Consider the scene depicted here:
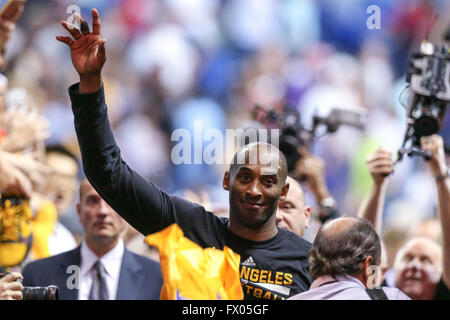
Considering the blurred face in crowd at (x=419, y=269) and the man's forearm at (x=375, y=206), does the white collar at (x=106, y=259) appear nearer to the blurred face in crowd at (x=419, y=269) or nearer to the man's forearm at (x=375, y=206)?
the man's forearm at (x=375, y=206)

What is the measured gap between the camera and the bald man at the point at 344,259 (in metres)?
2.07

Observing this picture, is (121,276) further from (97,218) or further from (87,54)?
(87,54)

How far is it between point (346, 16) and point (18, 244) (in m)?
3.45

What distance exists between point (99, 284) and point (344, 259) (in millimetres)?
1381

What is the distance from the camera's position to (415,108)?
3467 millimetres

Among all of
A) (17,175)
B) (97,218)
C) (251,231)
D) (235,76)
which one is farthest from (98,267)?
(235,76)

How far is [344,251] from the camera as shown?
2.12 m

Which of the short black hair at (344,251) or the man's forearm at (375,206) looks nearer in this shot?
the short black hair at (344,251)

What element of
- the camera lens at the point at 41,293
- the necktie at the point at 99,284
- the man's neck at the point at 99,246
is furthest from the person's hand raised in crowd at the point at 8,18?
the camera lens at the point at 41,293

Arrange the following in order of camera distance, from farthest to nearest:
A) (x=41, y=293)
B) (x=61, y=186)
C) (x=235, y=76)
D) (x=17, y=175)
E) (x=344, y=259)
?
(x=235, y=76), (x=61, y=186), (x=17, y=175), (x=41, y=293), (x=344, y=259)

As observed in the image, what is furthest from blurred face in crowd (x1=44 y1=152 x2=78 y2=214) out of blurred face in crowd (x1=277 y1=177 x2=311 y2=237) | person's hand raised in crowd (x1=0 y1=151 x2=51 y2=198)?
blurred face in crowd (x1=277 y1=177 x2=311 y2=237)

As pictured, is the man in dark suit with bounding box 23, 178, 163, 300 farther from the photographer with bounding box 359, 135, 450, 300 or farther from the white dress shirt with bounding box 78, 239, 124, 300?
the photographer with bounding box 359, 135, 450, 300

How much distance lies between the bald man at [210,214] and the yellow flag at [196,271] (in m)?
0.05
